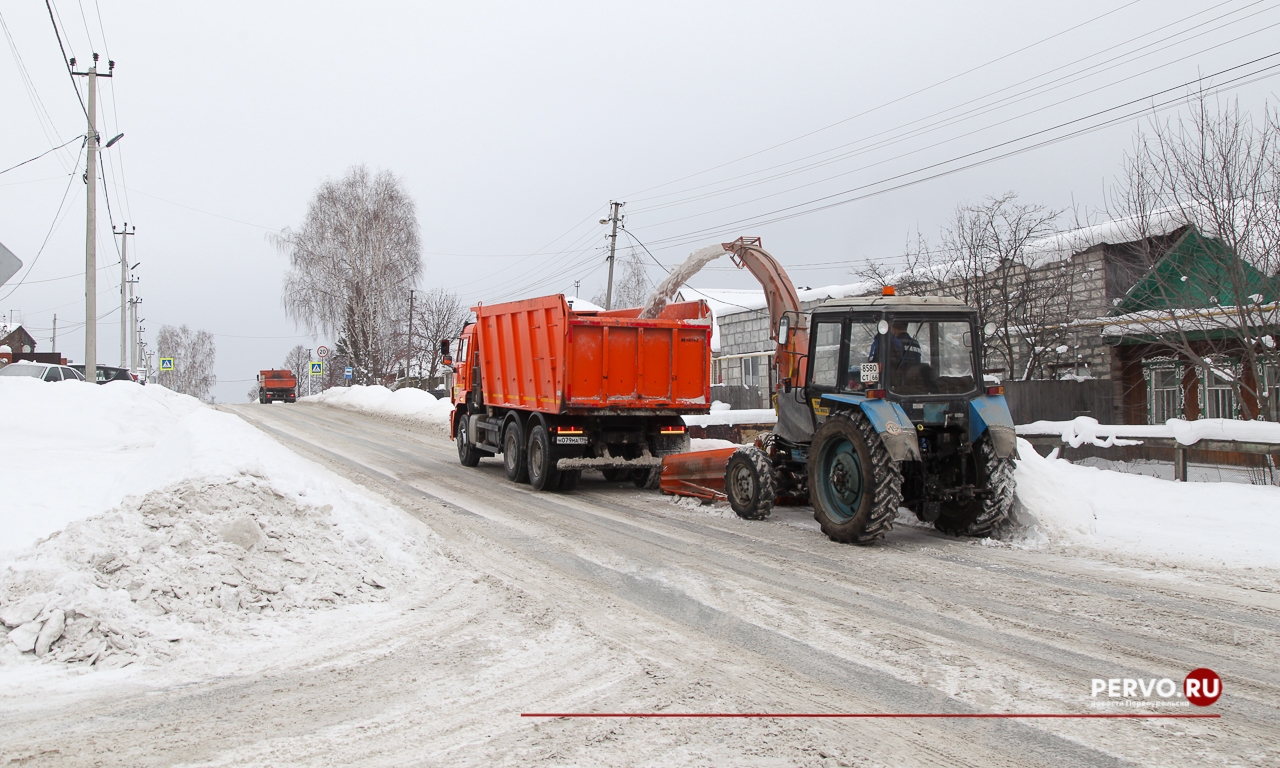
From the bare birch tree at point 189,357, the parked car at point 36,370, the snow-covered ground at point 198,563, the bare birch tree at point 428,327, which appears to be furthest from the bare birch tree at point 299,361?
the snow-covered ground at point 198,563

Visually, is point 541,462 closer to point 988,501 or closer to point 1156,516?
point 988,501

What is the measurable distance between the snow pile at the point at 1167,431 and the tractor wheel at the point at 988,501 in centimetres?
306

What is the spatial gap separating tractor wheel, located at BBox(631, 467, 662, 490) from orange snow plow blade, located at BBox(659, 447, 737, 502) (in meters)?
0.70

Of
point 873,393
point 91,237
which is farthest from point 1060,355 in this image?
point 91,237

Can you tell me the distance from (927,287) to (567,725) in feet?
53.9

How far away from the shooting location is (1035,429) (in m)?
12.7

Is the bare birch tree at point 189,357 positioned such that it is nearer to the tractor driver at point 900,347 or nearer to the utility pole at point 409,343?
the utility pole at point 409,343

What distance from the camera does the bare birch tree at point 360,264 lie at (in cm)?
4281

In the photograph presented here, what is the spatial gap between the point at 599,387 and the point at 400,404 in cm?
1966

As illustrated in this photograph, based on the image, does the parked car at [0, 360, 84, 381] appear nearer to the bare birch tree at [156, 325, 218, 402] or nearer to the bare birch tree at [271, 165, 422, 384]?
the bare birch tree at [271, 165, 422, 384]

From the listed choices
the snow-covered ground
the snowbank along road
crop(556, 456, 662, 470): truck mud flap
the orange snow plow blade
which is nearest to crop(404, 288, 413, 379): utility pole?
crop(556, 456, 662, 470): truck mud flap

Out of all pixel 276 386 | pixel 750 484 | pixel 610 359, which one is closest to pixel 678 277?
pixel 610 359

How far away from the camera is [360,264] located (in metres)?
42.8

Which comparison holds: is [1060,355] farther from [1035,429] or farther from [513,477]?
[513,477]
